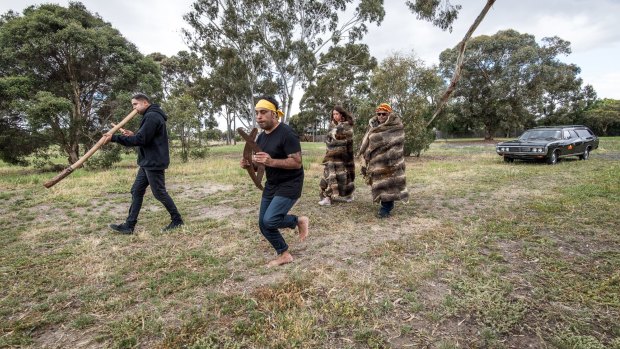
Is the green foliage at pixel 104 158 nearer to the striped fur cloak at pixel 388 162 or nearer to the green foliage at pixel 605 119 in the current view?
the striped fur cloak at pixel 388 162

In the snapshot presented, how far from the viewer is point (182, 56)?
1019 inches

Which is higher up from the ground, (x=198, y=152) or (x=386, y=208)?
(x=198, y=152)

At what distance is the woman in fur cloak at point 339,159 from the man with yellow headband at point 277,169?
288 cm

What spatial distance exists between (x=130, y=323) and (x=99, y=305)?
531mm

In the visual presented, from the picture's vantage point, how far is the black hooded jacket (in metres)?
4.34

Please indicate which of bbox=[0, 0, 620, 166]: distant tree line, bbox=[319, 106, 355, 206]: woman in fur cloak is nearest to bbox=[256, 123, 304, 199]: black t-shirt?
bbox=[319, 106, 355, 206]: woman in fur cloak

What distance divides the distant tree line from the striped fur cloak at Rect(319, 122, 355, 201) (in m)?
6.93

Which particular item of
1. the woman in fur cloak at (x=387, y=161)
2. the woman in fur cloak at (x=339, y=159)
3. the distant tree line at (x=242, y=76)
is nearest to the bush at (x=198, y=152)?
the distant tree line at (x=242, y=76)

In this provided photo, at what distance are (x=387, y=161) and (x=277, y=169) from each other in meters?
2.72

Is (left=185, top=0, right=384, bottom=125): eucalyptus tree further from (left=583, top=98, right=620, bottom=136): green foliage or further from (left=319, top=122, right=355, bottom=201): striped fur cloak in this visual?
(left=583, top=98, right=620, bottom=136): green foliage

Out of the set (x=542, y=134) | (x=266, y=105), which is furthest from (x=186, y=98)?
(x=542, y=134)

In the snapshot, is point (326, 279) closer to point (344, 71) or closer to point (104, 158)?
point (104, 158)

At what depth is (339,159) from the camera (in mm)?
6363

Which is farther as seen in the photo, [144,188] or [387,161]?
[387,161]
